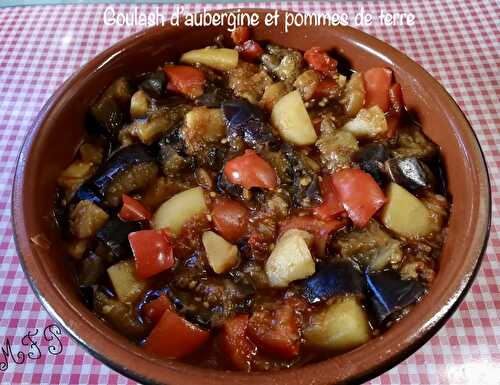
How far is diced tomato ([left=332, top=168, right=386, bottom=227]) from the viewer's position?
81.6 inches

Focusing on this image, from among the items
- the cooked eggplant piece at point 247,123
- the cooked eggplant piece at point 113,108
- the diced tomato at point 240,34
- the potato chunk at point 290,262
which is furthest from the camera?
the diced tomato at point 240,34

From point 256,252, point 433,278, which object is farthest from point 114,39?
point 433,278

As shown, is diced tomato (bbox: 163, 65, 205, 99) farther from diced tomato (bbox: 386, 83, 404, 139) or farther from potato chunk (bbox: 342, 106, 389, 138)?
diced tomato (bbox: 386, 83, 404, 139)

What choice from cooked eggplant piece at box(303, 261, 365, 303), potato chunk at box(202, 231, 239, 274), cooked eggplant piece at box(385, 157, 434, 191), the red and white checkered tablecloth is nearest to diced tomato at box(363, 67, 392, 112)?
cooked eggplant piece at box(385, 157, 434, 191)

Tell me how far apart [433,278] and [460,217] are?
25 centimetres

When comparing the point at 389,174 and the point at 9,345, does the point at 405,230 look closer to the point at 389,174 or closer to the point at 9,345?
the point at 389,174

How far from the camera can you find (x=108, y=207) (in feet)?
7.04

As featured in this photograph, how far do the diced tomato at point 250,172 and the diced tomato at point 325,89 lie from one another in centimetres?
52

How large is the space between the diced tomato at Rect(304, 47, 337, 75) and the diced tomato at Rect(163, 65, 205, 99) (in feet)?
1.67

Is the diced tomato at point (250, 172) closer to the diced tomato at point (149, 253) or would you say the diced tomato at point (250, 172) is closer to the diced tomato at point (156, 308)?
the diced tomato at point (149, 253)

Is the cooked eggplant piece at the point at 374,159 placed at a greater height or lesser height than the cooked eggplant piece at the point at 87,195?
greater

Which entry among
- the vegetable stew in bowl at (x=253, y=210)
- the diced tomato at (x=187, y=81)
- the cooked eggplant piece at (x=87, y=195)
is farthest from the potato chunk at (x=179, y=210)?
the diced tomato at (x=187, y=81)

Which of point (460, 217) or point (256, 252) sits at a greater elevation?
A: point (460, 217)

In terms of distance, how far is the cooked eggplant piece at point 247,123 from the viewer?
7.41ft
